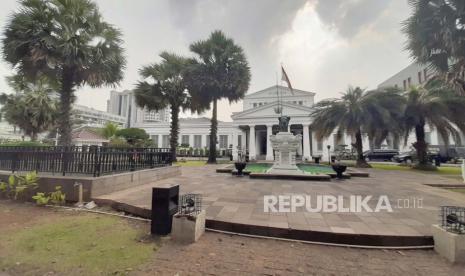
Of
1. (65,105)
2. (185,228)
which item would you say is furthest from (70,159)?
(65,105)

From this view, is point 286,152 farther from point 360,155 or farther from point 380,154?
point 380,154

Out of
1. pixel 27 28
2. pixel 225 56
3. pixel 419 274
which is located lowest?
pixel 419 274

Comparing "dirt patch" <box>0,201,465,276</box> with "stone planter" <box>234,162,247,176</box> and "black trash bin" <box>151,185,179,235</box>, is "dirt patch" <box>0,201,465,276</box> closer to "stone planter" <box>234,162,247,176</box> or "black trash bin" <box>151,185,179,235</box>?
"black trash bin" <box>151,185,179,235</box>

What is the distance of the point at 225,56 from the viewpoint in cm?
1927

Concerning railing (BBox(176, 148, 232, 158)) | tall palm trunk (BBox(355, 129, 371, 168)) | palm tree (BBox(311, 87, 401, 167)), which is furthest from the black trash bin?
railing (BBox(176, 148, 232, 158))

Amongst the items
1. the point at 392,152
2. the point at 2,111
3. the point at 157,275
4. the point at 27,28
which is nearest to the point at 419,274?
the point at 157,275

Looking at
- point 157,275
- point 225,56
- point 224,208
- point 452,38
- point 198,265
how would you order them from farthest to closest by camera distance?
point 225,56
point 452,38
point 224,208
point 198,265
point 157,275

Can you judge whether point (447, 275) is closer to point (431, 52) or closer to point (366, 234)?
point (366, 234)

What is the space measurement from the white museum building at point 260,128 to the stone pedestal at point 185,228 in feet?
53.7

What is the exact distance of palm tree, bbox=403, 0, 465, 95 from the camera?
8031 millimetres

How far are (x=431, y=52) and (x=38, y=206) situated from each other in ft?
49.7

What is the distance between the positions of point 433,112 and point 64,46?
Answer: 23.1m

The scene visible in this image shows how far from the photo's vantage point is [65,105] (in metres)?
9.98

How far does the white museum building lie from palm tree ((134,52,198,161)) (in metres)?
9.35
